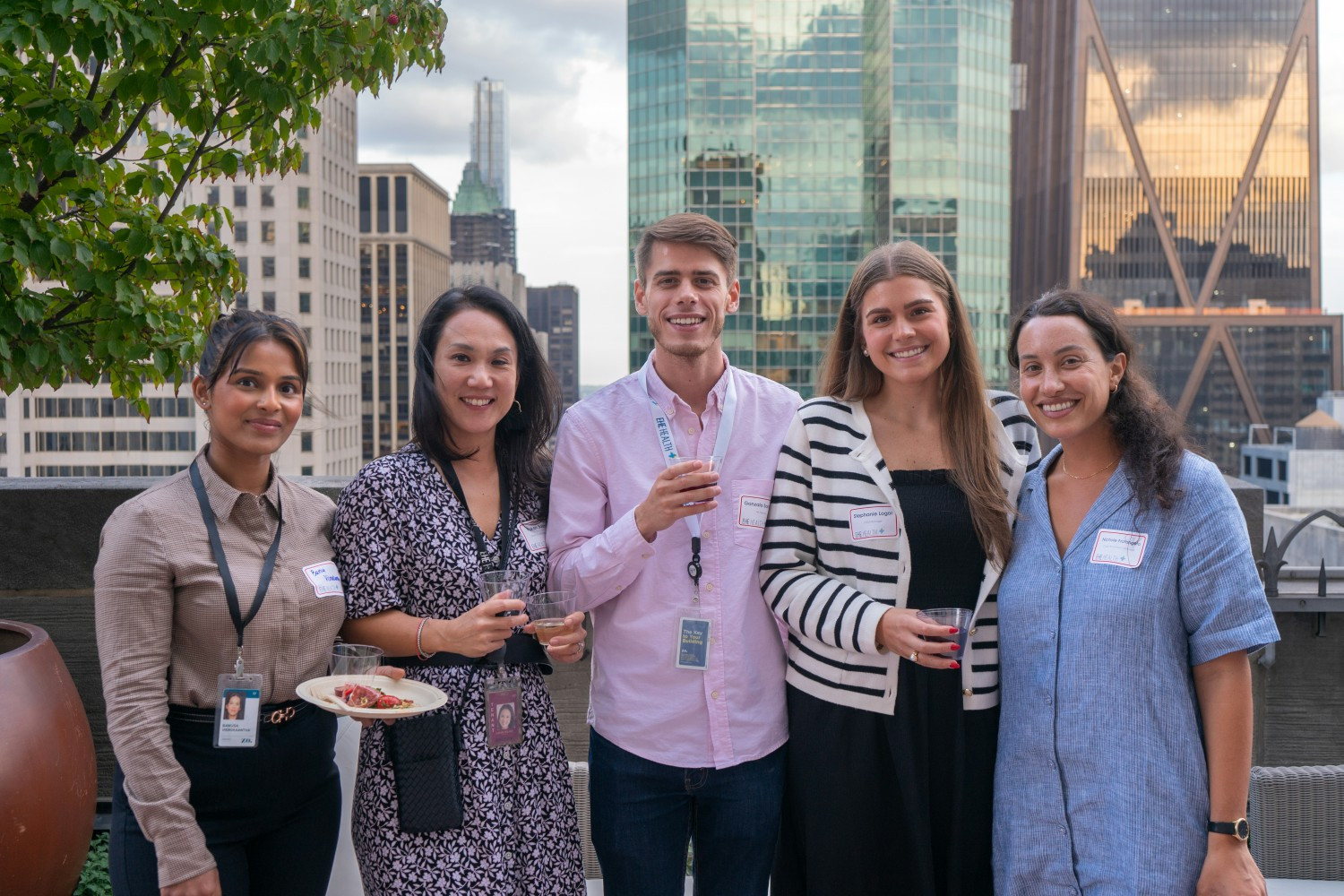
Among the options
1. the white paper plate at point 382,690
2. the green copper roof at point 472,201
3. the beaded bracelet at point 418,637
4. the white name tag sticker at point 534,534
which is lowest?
the white paper plate at point 382,690

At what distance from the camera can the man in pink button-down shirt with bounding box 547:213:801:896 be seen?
2443mm

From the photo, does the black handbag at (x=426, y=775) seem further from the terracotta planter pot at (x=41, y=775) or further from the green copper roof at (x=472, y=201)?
the green copper roof at (x=472, y=201)

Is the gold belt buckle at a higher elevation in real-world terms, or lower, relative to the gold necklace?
lower

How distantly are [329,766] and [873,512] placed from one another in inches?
54.8

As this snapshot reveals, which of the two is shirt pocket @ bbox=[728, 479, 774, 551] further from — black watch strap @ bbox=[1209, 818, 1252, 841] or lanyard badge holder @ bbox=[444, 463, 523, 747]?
black watch strap @ bbox=[1209, 818, 1252, 841]

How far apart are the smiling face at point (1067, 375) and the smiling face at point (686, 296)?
0.75 metres

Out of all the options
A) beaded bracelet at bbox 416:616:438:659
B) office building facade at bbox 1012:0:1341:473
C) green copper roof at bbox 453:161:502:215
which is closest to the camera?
beaded bracelet at bbox 416:616:438:659

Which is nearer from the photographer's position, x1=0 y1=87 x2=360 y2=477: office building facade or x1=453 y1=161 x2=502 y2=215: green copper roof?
x1=0 y1=87 x2=360 y2=477: office building facade

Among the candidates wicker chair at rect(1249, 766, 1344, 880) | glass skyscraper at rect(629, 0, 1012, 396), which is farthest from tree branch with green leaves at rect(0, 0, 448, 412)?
glass skyscraper at rect(629, 0, 1012, 396)

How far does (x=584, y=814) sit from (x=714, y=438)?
4.79 ft

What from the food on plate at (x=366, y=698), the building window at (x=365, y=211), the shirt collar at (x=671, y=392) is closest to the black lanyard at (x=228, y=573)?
the food on plate at (x=366, y=698)

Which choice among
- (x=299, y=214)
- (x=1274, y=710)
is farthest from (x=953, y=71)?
(x=1274, y=710)

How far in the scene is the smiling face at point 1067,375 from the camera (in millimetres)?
2285

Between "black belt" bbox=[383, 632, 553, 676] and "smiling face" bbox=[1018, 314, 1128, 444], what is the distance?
4.17ft
